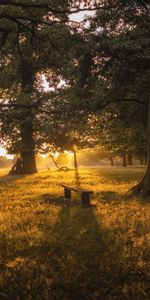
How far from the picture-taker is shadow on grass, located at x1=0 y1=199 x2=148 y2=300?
7.22 m

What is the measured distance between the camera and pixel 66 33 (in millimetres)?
A: 16062

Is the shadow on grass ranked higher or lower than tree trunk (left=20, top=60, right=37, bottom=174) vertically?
lower

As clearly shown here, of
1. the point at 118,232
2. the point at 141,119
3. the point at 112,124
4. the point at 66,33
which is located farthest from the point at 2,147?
the point at 118,232

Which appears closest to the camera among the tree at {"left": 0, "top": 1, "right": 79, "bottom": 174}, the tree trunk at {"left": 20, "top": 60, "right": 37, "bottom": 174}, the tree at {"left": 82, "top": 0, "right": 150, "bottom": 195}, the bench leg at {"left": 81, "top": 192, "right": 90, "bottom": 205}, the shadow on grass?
the shadow on grass

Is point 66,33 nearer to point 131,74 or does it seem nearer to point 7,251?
point 131,74

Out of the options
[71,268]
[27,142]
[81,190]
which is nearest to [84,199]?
[81,190]

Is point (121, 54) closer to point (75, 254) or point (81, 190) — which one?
point (81, 190)

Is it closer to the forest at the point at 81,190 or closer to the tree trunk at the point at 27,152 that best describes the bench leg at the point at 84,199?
the forest at the point at 81,190

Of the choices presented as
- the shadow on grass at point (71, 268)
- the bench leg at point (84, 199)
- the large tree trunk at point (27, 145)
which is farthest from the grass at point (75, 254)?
the large tree trunk at point (27, 145)

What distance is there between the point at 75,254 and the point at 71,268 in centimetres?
91

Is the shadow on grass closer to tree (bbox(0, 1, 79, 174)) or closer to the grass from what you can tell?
the grass

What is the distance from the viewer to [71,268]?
8164 mm

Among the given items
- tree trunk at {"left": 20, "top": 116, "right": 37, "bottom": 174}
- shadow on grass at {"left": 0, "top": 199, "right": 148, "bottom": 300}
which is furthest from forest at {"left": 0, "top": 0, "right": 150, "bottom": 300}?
tree trunk at {"left": 20, "top": 116, "right": 37, "bottom": 174}

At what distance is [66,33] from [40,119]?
809cm
